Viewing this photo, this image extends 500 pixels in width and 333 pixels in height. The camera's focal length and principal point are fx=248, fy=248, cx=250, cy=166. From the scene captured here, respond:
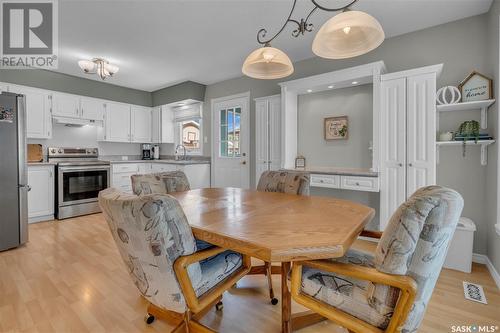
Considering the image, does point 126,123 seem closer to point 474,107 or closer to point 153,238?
point 153,238

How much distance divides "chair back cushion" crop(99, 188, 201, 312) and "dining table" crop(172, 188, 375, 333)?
127 millimetres

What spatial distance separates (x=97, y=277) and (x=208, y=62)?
316 cm

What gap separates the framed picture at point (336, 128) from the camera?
3395mm

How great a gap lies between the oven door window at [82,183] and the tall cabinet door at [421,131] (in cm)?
480

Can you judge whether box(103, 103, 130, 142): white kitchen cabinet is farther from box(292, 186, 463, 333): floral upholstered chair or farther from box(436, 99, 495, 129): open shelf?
box(436, 99, 495, 129): open shelf

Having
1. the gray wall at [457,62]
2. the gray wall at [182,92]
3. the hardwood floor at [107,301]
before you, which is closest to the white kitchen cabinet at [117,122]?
the gray wall at [182,92]

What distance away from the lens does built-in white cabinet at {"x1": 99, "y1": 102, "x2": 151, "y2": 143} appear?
4914 mm

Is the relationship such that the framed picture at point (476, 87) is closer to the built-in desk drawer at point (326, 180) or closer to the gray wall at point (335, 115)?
the gray wall at point (335, 115)

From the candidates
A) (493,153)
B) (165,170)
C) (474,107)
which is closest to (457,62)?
(474,107)

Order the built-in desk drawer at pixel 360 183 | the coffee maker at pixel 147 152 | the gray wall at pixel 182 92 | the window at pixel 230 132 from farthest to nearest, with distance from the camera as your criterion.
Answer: the coffee maker at pixel 147 152
the gray wall at pixel 182 92
the window at pixel 230 132
the built-in desk drawer at pixel 360 183

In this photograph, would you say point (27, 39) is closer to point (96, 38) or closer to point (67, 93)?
point (96, 38)

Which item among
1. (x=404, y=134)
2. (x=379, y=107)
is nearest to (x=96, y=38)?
(x=379, y=107)

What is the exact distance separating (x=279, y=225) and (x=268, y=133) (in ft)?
9.14

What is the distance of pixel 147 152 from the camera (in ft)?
18.8
